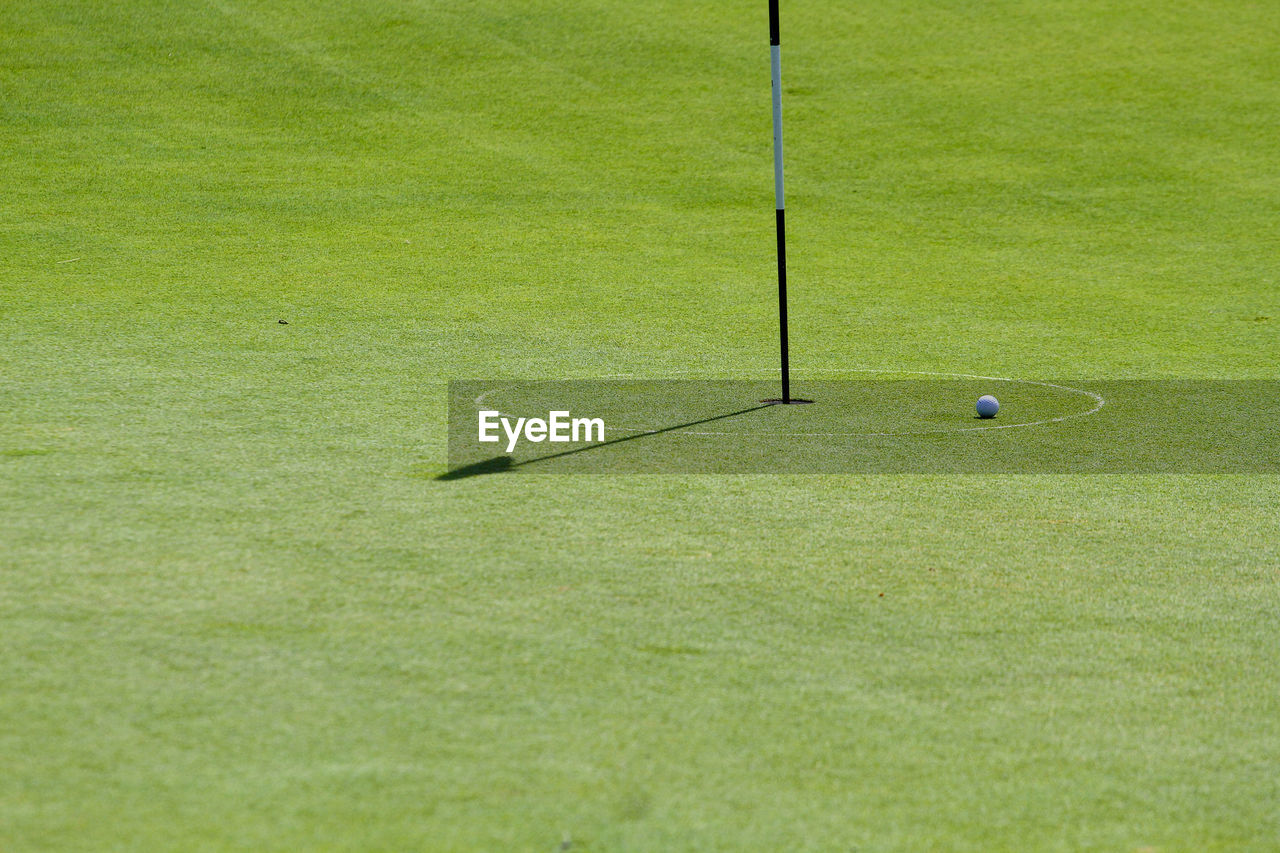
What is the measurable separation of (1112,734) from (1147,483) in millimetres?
3392

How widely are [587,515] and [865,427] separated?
262 cm

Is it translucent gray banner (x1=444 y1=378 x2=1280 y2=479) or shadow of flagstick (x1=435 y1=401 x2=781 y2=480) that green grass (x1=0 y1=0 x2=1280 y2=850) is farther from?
translucent gray banner (x1=444 y1=378 x2=1280 y2=479)

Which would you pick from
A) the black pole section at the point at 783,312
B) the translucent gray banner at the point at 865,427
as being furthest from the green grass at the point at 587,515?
the black pole section at the point at 783,312

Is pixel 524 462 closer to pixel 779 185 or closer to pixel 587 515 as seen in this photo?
pixel 587 515

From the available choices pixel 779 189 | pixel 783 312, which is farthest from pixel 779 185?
pixel 783 312

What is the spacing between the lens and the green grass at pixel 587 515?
155 inches

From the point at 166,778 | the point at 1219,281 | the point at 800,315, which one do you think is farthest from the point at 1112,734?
the point at 1219,281

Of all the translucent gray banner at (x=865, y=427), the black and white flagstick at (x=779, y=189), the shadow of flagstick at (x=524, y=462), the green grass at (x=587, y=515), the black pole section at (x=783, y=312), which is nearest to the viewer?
the green grass at (x=587, y=515)

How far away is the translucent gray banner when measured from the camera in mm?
7812

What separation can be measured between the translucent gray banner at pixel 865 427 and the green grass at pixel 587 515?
0.33 metres

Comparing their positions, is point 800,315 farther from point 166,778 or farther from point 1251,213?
point 166,778

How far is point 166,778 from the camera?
3838 millimetres

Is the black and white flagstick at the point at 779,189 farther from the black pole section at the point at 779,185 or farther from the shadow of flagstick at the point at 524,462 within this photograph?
the shadow of flagstick at the point at 524,462

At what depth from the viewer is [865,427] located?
28.7 feet
